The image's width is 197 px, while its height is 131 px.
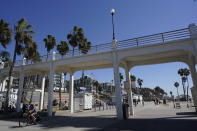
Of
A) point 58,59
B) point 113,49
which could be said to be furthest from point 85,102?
point 113,49

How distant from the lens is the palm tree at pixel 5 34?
1661 cm

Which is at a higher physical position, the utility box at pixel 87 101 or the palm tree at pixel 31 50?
the palm tree at pixel 31 50

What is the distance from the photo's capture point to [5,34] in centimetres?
1673

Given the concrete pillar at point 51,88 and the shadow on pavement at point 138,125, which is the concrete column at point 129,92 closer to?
the shadow on pavement at point 138,125

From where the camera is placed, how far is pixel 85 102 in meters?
23.5

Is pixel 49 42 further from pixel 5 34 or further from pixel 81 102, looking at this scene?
pixel 81 102

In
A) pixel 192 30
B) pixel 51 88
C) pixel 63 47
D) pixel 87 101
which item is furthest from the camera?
pixel 63 47

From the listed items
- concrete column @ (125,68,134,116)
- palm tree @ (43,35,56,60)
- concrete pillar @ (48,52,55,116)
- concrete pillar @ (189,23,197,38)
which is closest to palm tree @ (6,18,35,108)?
concrete pillar @ (48,52,55,116)

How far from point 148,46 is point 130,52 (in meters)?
1.70

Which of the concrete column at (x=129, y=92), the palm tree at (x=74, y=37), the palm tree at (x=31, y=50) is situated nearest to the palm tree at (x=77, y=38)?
the palm tree at (x=74, y=37)

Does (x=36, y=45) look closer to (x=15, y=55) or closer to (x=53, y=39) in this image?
(x=15, y=55)

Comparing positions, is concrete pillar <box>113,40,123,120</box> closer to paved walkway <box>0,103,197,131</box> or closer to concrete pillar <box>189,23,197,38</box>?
paved walkway <box>0,103,197,131</box>

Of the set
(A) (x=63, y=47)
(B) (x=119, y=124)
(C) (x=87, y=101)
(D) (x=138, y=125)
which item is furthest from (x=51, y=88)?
(A) (x=63, y=47)

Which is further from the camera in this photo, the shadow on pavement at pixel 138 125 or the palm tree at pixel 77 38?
the palm tree at pixel 77 38
